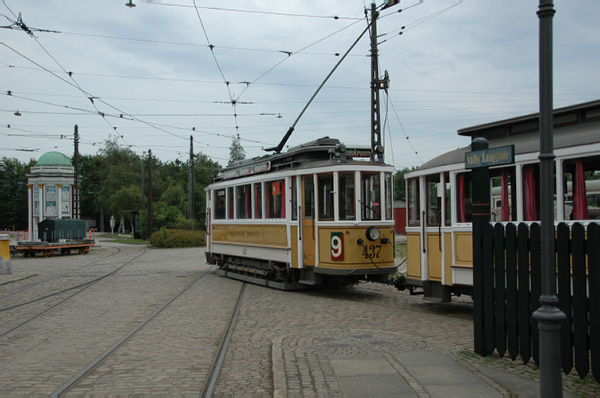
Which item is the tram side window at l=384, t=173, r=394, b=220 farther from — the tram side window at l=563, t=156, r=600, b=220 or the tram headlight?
the tram side window at l=563, t=156, r=600, b=220

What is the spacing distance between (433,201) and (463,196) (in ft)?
2.68

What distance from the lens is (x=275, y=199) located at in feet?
45.7

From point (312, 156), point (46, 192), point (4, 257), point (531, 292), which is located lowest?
point (4, 257)

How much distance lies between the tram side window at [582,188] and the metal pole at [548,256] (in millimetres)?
3616

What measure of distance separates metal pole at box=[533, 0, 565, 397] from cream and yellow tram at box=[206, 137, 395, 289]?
23.7ft

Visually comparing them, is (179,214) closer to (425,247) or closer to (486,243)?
(425,247)

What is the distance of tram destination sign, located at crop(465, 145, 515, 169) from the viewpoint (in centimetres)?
597

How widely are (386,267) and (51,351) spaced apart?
22.5ft

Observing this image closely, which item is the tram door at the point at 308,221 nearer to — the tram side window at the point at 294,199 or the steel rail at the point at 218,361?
the tram side window at the point at 294,199

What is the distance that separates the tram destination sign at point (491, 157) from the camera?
5.97 m

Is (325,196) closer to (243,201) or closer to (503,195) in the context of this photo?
(243,201)

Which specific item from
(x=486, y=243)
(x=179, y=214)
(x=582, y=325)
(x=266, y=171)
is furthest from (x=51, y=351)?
(x=179, y=214)

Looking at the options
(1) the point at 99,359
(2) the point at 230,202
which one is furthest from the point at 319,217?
(1) the point at 99,359

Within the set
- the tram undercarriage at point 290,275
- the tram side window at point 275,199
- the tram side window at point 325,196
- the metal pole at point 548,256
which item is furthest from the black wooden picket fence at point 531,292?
the tram side window at point 275,199
